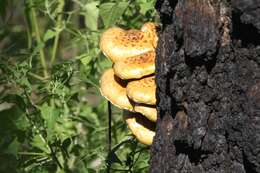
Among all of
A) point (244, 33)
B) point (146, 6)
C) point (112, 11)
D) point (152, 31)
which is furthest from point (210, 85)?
point (146, 6)

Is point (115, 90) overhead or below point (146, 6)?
below

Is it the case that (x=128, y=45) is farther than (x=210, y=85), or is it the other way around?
(x=128, y=45)

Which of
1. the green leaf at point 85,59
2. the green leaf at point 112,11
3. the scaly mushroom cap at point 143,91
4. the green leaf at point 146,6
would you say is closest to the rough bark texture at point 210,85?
the scaly mushroom cap at point 143,91

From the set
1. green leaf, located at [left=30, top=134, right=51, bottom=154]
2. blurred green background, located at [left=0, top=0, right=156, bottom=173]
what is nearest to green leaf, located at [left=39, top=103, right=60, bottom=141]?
blurred green background, located at [left=0, top=0, right=156, bottom=173]

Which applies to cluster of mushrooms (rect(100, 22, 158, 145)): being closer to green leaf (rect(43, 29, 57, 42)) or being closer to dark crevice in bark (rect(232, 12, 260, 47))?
dark crevice in bark (rect(232, 12, 260, 47))

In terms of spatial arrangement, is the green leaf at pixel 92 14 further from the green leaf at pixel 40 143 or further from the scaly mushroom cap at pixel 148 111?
the scaly mushroom cap at pixel 148 111

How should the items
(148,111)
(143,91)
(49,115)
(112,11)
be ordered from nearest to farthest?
(143,91)
(148,111)
(112,11)
(49,115)

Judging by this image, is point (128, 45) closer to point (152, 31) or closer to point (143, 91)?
point (152, 31)
